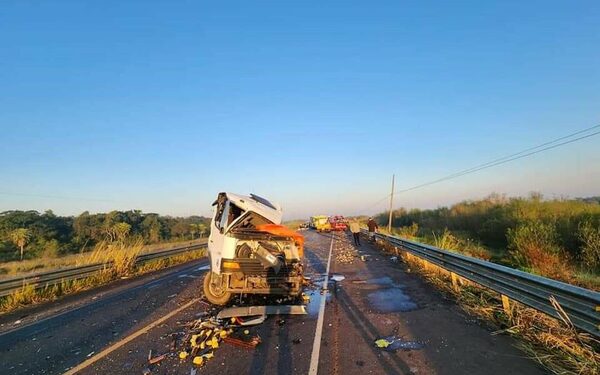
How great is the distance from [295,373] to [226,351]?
1496 mm

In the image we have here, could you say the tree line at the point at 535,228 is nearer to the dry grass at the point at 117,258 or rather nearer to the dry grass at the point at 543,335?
the dry grass at the point at 543,335

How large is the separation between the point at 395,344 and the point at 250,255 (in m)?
3.90

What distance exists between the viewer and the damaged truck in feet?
27.1

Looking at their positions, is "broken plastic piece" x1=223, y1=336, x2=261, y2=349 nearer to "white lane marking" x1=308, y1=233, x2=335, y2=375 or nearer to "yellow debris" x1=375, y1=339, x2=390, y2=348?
"white lane marking" x1=308, y1=233, x2=335, y2=375

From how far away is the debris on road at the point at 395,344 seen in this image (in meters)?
5.50

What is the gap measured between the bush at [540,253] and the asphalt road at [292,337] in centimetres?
623

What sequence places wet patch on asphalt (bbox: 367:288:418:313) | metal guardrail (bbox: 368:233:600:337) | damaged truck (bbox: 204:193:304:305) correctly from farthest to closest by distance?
damaged truck (bbox: 204:193:304:305) < wet patch on asphalt (bbox: 367:288:418:313) < metal guardrail (bbox: 368:233:600:337)

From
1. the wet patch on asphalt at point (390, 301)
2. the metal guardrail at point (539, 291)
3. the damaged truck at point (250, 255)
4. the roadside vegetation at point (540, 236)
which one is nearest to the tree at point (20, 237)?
the roadside vegetation at point (540, 236)

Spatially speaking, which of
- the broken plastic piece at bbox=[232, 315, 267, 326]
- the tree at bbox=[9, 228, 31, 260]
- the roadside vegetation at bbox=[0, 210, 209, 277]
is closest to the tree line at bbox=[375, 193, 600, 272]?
the broken plastic piece at bbox=[232, 315, 267, 326]

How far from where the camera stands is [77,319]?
26.6 feet

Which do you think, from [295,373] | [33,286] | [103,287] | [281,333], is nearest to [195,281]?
[103,287]

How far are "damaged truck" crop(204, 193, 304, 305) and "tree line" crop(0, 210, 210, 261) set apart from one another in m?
31.7

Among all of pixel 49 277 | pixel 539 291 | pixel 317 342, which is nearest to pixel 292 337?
pixel 317 342

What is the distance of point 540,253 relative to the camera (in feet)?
48.6
